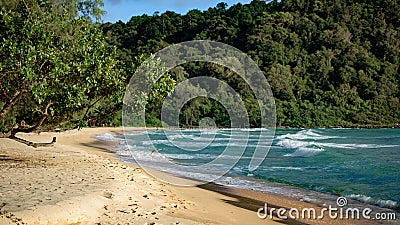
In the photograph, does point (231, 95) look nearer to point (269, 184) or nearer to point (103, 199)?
point (269, 184)

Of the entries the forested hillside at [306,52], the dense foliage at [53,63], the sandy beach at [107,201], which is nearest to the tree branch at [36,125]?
the dense foliage at [53,63]

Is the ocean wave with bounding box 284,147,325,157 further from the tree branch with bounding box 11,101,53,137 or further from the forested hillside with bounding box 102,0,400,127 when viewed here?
the forested hillside with bounding box 102,0,400,127

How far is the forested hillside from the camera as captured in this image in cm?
7750

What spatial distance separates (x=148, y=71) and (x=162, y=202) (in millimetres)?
3075

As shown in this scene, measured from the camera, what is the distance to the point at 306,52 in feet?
303

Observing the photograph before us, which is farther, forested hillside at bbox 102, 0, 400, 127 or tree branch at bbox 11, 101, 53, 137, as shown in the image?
forested hillside at bbox 102, 0, 400, 127

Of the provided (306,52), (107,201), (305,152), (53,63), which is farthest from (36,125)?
(306,52)

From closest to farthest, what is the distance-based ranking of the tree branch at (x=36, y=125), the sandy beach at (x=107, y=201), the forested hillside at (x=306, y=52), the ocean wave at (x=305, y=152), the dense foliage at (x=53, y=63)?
the sandy beach at (x=107, y=201), the dense foliage at (x=53, y=63), the tree branch at (x=36, y=125), the ocean wave at (x=305, y=152), the forested hillside at (x=306, y=52)

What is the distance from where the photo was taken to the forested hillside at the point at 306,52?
77500mm

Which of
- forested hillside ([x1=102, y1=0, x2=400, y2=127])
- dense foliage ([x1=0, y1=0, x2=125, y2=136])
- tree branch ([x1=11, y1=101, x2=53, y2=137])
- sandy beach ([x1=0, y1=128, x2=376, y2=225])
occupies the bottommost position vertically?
sandy beach ([x1=0, y1=128, x2=376, y2=225])

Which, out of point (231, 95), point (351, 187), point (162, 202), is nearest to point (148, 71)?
point (162, 202)

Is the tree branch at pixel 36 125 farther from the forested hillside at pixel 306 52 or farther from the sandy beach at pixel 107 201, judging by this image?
the forested hillside at pixel 306 52

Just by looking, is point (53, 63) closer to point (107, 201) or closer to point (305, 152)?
point (107, 201)

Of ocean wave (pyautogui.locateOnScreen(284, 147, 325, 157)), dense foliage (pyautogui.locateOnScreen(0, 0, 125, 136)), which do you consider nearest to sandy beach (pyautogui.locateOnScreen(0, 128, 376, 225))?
dense foliage (pyautogui.locateOnScreen(0, 0, 125, 136))
